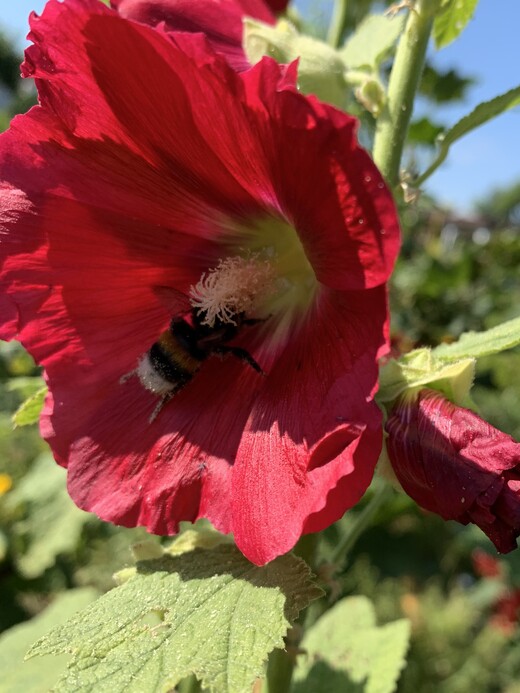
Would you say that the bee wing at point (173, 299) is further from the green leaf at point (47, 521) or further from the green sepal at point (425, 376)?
the green leaf at point (47, 521)

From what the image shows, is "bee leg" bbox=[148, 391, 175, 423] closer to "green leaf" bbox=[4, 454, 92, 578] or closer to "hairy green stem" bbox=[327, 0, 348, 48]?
"green leaf" bbox=[4, 454, 92, 578]

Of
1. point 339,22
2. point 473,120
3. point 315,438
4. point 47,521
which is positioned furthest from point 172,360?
point 339,22

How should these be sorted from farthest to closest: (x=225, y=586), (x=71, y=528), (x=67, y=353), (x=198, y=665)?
(x=71, y=528)
(x=67, y=353)
(x=225, y=586)
(x=198, y=665)

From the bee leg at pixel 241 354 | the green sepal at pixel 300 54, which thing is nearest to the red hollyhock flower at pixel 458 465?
the bee leg at pixel 241 354

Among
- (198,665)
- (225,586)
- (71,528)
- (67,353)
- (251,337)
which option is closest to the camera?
(198,665)

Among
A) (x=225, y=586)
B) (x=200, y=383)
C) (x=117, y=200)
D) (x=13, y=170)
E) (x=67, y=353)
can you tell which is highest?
(x=13, y=170)

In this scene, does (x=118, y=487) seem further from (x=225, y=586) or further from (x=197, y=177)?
(x=197, y=177)

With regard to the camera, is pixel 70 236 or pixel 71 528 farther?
pixel 71 528

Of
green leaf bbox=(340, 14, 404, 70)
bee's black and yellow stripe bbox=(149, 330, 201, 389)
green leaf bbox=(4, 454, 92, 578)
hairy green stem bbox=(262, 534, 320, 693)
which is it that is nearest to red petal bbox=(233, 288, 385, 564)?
bee's black and yellow stripe bbox=(149, 330, 201, 389)

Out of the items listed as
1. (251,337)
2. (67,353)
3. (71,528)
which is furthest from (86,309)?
(71,528)
